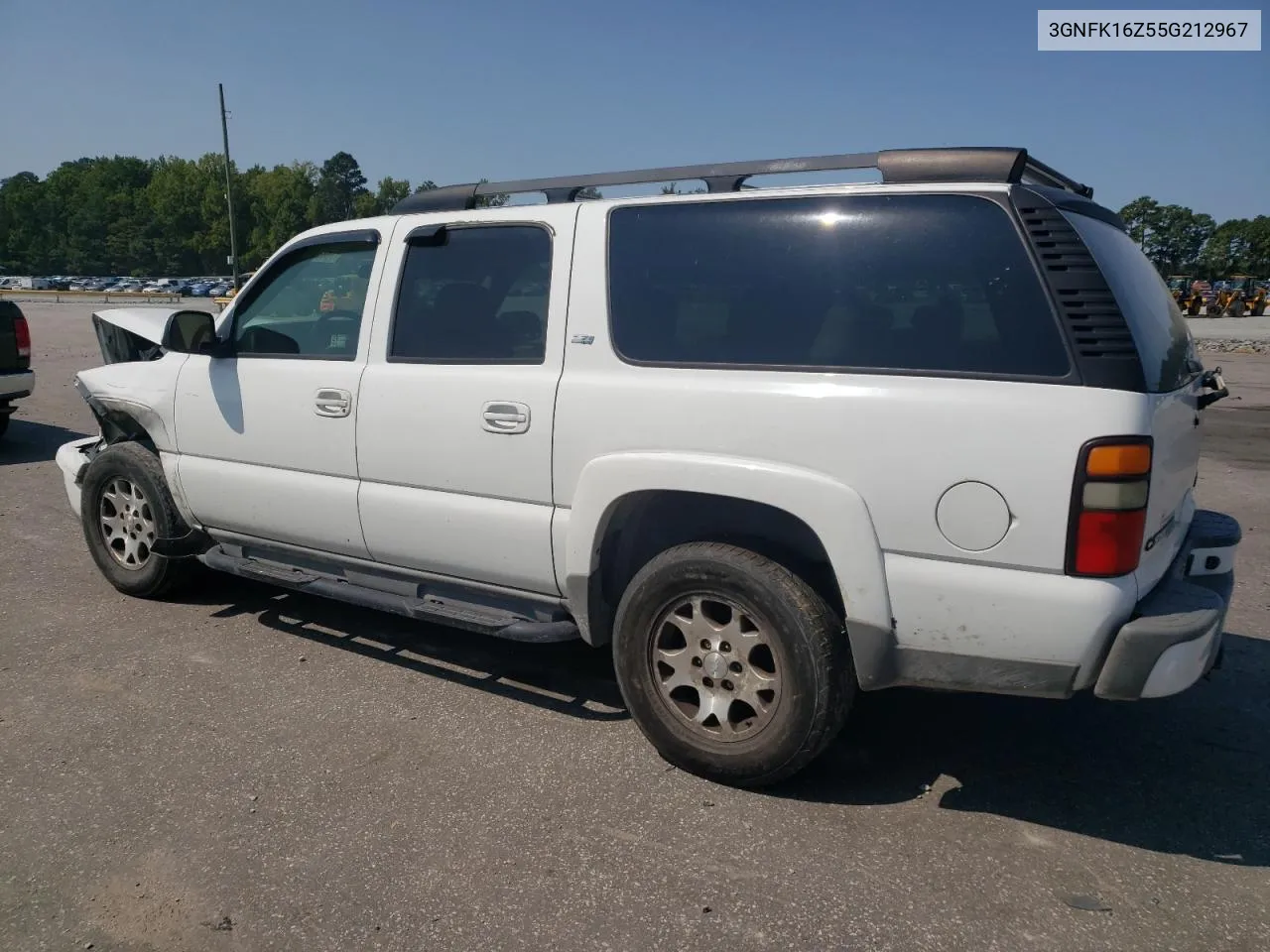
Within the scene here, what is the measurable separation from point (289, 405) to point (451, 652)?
1338 millimetres

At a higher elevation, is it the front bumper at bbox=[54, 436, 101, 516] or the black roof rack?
the black roof rack

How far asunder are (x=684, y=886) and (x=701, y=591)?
0.93m

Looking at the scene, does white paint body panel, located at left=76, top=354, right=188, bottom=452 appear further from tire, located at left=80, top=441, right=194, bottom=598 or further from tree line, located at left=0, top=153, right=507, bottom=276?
tree line, located at left=0, top=153, right=507, bottom=276

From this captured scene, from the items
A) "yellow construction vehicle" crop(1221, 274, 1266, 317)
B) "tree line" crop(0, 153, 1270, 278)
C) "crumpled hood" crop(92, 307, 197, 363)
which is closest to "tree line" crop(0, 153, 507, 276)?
"tree line" crop(0, 153, 1270, 278)

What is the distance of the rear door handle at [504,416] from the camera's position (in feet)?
12.0

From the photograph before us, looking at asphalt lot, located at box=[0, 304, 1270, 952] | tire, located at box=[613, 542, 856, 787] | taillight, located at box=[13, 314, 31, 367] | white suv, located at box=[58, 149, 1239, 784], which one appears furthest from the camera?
taillight, located at box=[13, 314, 31, 367]

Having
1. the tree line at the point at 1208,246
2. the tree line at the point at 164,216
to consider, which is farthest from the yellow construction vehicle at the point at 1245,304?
the tree line at the point at 164,216

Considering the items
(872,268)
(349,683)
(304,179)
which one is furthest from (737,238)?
(304,179)

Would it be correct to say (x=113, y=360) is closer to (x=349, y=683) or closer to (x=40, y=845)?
(x=349, y=683)

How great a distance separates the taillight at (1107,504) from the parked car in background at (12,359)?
10027 mm

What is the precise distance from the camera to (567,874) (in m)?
2.89

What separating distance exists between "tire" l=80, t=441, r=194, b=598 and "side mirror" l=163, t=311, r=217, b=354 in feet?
2.55

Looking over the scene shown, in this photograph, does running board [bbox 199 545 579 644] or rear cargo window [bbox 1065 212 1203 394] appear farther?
running board [bbox 199 545 579 644]

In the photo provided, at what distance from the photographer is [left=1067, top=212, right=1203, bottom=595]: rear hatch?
284cm
